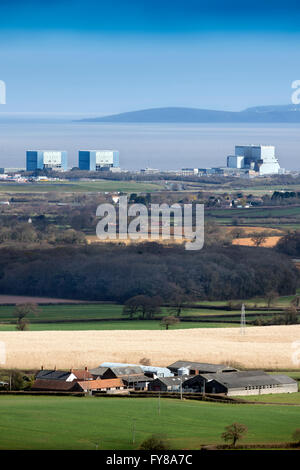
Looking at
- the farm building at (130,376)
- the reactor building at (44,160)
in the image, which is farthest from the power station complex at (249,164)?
the farm building at (130,376)

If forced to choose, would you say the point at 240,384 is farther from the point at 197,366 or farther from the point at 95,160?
the point at 95,160

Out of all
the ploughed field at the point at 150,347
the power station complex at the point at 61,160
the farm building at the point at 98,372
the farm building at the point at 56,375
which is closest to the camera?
the farm building at the point at 56,375

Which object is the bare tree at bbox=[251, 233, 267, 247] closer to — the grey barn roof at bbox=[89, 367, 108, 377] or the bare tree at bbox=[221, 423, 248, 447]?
the grey barn roof at bbox=[89, 367, 108, 377]

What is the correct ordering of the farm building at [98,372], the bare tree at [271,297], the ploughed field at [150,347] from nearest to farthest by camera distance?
the farm building at [98,372]
the ploughed field at [150,347]
the bare tree at [271,297]

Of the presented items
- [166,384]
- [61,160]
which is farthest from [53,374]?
[61,160]

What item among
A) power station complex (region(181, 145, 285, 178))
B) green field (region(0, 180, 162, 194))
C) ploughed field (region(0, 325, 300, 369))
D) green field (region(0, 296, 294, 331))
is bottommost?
green field (region(0, 296, 294, 331))

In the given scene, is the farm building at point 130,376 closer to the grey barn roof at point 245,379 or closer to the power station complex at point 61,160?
the grey barn roof at point 245,379

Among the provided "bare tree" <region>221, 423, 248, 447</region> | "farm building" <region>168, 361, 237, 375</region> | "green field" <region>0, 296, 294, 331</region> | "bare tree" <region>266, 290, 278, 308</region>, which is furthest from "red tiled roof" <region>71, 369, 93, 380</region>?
"bare tree" <region>266, 290, 278, 308</region>
